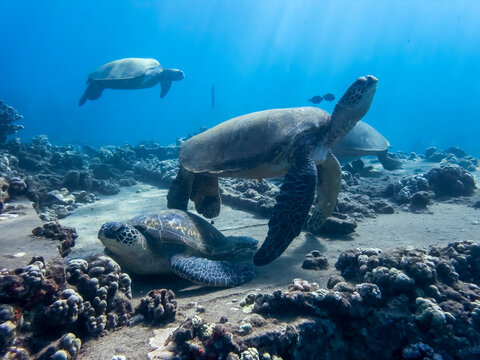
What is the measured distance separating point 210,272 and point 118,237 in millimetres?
1481

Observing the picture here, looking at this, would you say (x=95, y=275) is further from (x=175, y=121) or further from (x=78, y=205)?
(x=175, y=121)

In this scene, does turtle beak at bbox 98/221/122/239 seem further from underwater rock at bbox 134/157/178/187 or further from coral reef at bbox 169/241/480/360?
underwater rock at bbox 134/157/178/187

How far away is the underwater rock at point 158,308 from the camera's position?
311 centimetres

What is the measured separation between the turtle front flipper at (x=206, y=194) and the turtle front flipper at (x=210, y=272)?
9.35 feet

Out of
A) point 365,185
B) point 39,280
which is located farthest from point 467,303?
point 365,185

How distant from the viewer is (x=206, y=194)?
719 cm

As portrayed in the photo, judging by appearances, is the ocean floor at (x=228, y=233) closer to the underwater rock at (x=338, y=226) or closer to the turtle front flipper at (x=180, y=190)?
the underwater rock at (x=338, y=226)

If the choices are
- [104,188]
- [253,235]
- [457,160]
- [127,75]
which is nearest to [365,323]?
[253,235]

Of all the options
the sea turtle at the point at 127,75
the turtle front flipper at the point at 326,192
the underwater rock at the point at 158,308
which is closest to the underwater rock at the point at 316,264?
the turtle front flipper at the point at 326,192

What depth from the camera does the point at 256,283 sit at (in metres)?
4.11

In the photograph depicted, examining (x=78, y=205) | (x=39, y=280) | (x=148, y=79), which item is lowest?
(x=78, y=205)

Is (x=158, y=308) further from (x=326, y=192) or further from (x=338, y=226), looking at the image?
(x=326, y=192)

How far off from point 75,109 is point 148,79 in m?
178

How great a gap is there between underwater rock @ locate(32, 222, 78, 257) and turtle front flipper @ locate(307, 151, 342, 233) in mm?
5036
